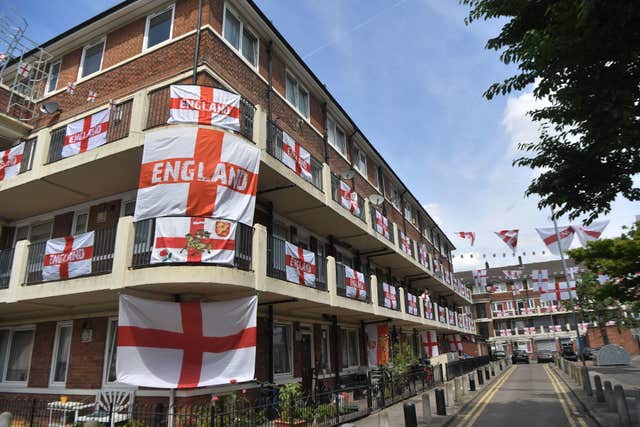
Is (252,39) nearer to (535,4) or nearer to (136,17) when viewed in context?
(136,17)

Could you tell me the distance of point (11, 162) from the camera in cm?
1274

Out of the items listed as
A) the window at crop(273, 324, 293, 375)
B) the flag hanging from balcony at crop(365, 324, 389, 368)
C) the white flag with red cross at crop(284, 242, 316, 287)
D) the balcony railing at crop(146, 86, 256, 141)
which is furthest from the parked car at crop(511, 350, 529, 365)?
the balcony railing at crop(146, 86, 256, 141)

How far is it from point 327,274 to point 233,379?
5812 millimetres

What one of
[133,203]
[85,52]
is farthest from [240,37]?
[133,203]

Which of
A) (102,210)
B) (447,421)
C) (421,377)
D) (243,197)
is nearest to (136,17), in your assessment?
(102,210)

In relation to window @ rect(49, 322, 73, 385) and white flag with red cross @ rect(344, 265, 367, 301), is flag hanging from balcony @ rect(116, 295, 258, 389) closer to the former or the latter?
window @ rect(49, 322, 73, 385)

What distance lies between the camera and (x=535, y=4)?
722cm

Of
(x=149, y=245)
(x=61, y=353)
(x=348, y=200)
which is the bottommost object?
(x=61, y=353)

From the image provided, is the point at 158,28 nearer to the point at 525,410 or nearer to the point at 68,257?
the point at 68,257

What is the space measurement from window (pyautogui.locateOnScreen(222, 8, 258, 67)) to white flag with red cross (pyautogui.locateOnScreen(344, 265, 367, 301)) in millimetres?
8080

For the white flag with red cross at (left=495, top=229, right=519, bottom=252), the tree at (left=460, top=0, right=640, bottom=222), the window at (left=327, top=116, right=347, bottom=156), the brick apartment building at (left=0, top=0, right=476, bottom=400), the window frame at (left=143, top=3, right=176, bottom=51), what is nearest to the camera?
the tree at (left=460, top=0, right=640, bottom=222)

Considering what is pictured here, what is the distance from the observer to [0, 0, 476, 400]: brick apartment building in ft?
33.9

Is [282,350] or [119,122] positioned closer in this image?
[119,122]

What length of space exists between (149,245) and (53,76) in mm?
10319
